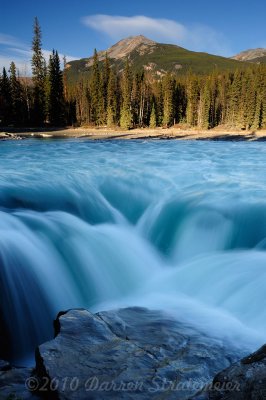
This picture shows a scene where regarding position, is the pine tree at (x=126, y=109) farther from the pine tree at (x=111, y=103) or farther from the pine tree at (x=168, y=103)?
the pine tree at (x=168, y=103)

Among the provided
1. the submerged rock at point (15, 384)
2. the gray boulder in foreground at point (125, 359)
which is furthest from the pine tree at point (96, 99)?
the submerged rock at point (15, 384)

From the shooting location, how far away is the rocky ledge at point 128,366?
3.72m

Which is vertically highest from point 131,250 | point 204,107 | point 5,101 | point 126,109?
point 5,101

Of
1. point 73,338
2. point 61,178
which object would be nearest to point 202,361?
point 73,338

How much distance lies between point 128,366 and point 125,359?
0.53ft

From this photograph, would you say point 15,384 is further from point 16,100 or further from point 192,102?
point 192,102

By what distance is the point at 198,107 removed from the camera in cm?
7344

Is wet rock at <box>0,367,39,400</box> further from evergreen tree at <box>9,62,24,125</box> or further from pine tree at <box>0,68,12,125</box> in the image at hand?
evergreen tree at <box>9,62,24,125</box>

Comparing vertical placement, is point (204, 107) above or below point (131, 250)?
above

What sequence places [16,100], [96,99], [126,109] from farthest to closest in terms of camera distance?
[96,99], [126,109], [16,100]

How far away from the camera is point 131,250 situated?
1173 centimetres

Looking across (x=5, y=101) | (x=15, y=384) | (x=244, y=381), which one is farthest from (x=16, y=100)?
(x=244, y=381)

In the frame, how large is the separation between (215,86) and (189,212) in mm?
73411

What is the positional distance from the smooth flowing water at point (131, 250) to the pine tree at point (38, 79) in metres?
47.9
